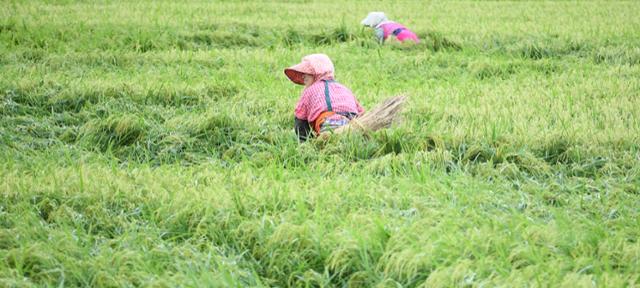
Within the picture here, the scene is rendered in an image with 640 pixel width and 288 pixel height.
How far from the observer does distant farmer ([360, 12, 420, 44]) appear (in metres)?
9.16

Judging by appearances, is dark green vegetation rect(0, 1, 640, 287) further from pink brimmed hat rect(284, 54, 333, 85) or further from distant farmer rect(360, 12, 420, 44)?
pink brimmed hat rect(284, 54, 333, 85)

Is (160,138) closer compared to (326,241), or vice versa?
(326,241)

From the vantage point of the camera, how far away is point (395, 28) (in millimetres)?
9281

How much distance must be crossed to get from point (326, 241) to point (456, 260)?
1.83 feet

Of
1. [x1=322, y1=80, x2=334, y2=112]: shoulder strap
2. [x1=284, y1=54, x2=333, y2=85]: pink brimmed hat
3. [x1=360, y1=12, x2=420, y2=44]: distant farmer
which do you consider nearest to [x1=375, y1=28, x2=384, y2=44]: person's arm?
[x1=360, y1=12, x2=420, y2=44]: distant farmer

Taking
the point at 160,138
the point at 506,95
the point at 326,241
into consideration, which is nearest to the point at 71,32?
the point at 160,138

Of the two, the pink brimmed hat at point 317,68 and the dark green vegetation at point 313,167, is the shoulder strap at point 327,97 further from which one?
the dark green vegetation at point 313,167

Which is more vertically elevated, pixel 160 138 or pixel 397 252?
pixel 397 252

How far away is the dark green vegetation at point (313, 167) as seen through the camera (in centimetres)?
321

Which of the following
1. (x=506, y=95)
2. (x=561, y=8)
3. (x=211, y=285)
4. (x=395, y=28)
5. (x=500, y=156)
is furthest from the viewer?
(x=561, y=8)

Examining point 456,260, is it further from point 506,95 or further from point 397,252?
point 506,95

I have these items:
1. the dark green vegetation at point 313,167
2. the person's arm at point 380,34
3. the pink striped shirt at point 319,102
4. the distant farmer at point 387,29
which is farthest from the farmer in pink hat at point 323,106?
the person's arm at point 380,34

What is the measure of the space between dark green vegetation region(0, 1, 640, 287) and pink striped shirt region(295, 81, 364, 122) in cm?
21

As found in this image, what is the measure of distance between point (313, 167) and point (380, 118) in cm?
69
